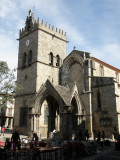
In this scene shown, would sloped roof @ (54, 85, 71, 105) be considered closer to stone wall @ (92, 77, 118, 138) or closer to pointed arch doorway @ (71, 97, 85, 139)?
pointed arch doorway @ (71, 97, 85, 139)

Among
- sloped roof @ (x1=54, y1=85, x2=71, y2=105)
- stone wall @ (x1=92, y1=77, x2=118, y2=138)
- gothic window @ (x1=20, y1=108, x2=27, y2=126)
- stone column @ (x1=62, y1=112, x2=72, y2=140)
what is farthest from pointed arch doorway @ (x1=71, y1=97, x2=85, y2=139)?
gothic window @ (x1=20, y1=108, x2=27, y2=126)

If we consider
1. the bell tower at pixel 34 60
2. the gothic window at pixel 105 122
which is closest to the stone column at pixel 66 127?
the gothic window at pixel 105 122

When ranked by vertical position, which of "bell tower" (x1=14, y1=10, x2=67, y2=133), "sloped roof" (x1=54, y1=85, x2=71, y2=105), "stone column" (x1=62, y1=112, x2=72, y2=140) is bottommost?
"stone column" (x1=62, y1=112, x2=72, y2=140)

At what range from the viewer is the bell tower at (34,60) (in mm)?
25062

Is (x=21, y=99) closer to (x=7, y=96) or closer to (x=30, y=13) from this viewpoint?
(x=7, y=96)

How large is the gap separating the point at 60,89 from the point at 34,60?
993 cm

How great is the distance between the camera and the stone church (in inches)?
696

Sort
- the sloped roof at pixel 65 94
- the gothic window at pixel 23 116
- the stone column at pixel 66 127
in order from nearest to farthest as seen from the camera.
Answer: the stone column at pixel 66 127
the sloped roof at pixel 65 94
the gothic window at pixel 23 116

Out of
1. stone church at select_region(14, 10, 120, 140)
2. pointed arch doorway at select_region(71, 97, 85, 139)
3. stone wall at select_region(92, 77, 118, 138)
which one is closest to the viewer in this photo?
pointed arch doorway at select_region(71, 97, 85, 139)

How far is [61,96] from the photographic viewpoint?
53.9 feet

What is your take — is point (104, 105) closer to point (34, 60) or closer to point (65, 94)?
point (65, 94)

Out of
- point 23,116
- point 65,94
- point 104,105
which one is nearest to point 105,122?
point 104,105

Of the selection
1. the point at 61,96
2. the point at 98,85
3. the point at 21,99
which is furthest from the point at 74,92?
the point at 21,99

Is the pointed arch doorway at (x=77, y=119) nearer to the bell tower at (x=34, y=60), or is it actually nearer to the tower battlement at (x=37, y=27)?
the bell tower at (x=34, y=60)
